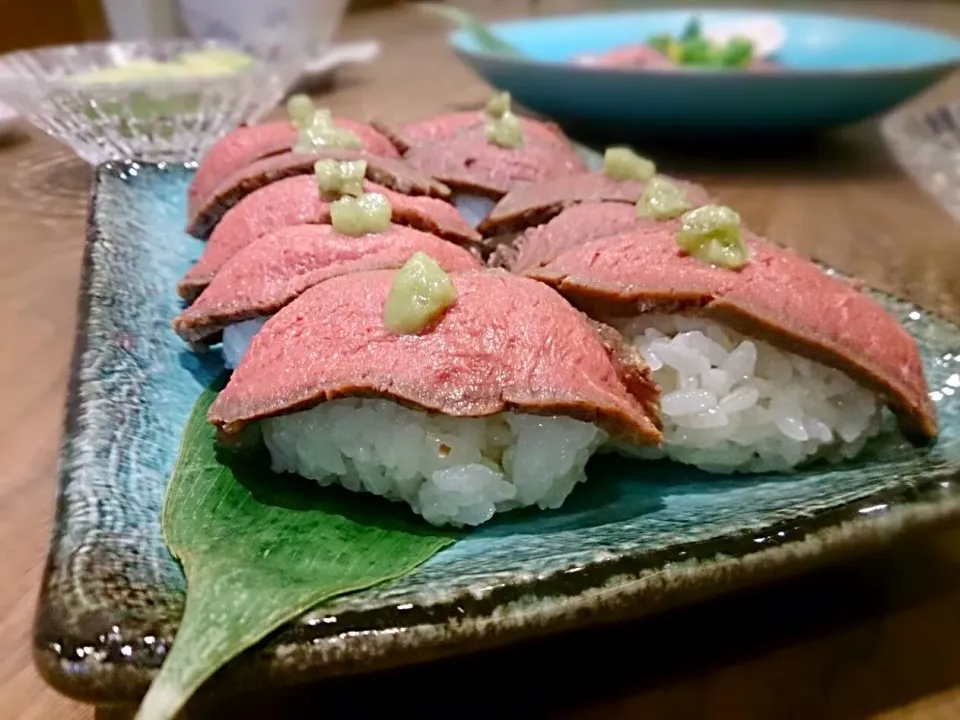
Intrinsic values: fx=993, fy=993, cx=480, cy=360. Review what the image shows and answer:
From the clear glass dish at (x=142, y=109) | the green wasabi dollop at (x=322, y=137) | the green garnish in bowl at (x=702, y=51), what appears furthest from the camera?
the green garnish in bowl at (x=702, y=51)

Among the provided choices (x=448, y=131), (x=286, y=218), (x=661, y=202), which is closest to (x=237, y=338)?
(x=286, y=218)

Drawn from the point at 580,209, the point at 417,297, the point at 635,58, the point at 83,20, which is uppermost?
the point at 83,20

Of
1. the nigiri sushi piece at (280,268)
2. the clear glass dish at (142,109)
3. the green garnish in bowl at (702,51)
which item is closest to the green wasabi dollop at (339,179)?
the nigiri sushi piece at (280,268)

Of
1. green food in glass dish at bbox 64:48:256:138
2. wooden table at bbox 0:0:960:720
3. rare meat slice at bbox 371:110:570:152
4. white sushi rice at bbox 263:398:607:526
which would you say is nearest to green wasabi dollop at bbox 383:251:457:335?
white sushi rice at bbox 263:398:607:526

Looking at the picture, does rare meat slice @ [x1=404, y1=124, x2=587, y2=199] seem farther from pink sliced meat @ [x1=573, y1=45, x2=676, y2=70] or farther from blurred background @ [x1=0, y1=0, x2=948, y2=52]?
blurred background @ [x1=0, y1=0, x2=948, y2=52]

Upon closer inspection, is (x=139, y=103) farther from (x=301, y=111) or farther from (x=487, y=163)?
(x=487, y=163)

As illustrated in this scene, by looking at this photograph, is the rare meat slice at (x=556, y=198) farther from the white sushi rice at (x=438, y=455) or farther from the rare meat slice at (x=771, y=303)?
the white sushi rice at (x=438, y=455)

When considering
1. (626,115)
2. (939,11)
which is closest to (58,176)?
(626,115)
